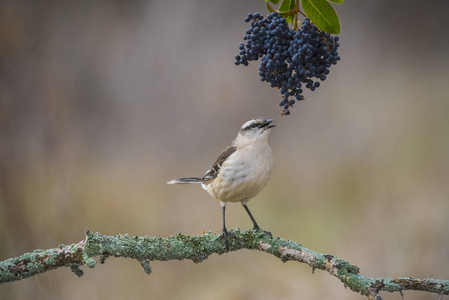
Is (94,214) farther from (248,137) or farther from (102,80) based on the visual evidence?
(248,137)

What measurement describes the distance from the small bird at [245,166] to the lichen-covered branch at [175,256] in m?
0.32

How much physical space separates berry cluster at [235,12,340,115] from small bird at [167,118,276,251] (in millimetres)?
774

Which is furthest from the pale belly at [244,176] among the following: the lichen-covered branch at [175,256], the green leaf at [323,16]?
the green leaf at [323,16]

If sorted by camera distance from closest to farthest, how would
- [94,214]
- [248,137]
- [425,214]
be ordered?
[248,137] → [425,214] → [94,214]

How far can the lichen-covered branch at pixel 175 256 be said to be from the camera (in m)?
1.51

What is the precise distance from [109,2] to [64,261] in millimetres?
2510

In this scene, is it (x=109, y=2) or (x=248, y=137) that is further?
(x=109, y=2)

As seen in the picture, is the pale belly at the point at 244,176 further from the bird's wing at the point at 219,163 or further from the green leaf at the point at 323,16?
the green leaf at the point at 323,16

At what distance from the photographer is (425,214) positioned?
3334 millimetres

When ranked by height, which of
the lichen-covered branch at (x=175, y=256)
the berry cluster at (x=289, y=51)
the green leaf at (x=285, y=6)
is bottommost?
the lichen-covered branch at (x=175, y=256)

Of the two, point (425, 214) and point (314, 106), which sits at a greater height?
point (314, 106)

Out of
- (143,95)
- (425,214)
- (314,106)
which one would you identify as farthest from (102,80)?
(425,214)

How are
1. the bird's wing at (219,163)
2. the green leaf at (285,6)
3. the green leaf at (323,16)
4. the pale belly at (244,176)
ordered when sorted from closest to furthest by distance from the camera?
the green leaf at (323,16) < the green leaf at (285,6) < the pale belly at (244,176) < the bird's wing at (219,163)

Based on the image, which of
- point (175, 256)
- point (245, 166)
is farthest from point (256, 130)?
point (175, 256)
